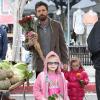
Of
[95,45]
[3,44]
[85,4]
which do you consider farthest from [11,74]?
[85,4]

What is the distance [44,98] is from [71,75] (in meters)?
1.62

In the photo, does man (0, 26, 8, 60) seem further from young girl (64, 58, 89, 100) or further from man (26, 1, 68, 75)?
man (26, 1, 68, 75)

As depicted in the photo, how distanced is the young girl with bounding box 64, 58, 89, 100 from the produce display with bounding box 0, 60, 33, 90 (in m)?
1.33

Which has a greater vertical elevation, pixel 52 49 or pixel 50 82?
pixel 52 49

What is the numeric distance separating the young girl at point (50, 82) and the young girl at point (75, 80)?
1307 millimetres

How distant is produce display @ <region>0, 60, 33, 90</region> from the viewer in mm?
6039

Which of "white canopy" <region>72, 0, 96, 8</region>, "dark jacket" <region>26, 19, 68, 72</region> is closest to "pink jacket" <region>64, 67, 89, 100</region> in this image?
"dark jacket" <region>26, 19, 68, 72</region>

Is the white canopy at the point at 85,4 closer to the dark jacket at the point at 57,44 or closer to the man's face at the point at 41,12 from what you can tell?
the dark jacket at the point at 57,44

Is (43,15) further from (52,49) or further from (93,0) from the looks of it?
(93,0)

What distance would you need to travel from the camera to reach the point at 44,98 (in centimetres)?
646

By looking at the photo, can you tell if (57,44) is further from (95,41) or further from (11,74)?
(95,41)

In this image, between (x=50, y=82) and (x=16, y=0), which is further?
(x=16, y=0)

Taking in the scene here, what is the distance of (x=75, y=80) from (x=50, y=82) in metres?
1.45

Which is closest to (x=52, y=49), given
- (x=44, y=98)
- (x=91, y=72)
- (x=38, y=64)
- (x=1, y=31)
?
(x=38, y=64)
